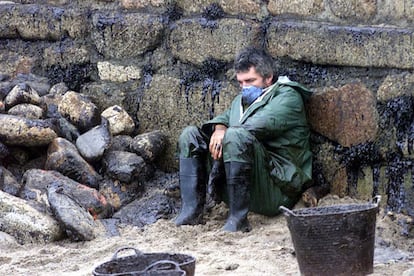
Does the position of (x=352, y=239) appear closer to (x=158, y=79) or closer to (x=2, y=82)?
(x=158, y=79)

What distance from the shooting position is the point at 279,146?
576 centimetres

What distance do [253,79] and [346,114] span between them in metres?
0.64

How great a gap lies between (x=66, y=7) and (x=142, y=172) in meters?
1.58

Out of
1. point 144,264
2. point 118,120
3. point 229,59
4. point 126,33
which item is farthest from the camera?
point 126,33

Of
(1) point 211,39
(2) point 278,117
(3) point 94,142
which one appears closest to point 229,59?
(1) point 211,39

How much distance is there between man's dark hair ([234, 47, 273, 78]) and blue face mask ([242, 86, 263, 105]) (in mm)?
102

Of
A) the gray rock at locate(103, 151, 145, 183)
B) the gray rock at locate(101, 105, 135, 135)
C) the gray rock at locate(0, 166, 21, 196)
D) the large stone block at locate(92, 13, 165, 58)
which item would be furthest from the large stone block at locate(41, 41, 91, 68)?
the gray rock at locate(0, 166, 21, 196)

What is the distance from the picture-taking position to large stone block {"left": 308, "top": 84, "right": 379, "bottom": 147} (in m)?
5.59

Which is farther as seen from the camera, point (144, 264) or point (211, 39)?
point (211, 39)

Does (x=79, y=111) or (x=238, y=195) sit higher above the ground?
(x=79, y=111)

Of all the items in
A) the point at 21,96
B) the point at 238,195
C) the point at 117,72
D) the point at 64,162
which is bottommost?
the point at 238,195

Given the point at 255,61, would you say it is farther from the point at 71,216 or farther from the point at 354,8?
the point at 71,216

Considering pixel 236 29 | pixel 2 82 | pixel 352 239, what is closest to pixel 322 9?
pixel 236 29

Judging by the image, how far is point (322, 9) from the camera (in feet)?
19.3
